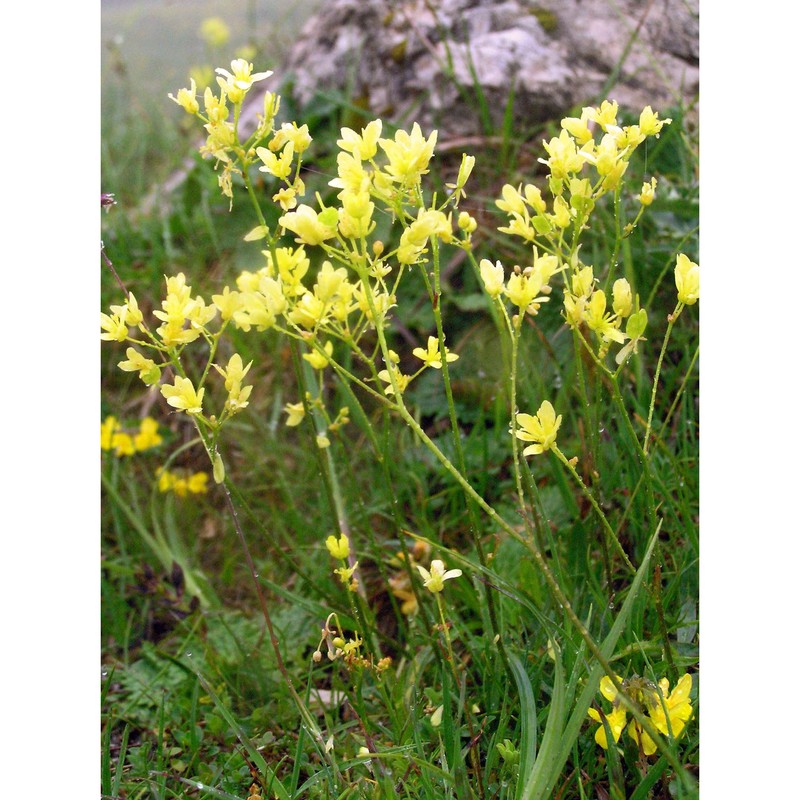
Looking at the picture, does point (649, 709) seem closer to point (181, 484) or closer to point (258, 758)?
point (258, 758)

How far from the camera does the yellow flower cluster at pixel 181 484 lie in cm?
153

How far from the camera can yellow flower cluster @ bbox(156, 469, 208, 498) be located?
5.02 feet

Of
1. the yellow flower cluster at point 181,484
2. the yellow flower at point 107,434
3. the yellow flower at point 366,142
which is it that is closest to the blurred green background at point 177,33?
the yellow flower at point 107,434

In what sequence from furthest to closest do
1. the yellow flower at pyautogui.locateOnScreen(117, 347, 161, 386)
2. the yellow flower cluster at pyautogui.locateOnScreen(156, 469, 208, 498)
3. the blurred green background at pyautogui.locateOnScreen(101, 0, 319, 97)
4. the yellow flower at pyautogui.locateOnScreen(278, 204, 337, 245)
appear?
the blurred green background at pyautogui.locateOnScreen(101, 0, 319, 97)
the yellow flower cluster at pyautogui.locateOnScreen(156, 469, 208, 498)
the yellow flower at pyautogui.locateOnScreen(117, 347, 161, 386)
the yellow flower at pyautogui.locateOnScreen(278, 204, 337, 245)

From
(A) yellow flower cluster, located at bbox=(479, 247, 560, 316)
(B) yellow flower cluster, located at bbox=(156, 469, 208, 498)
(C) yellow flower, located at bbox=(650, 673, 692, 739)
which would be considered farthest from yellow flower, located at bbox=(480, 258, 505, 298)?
(B) yellow flower cluster, located at bbox=(156, 469, 208, 498)

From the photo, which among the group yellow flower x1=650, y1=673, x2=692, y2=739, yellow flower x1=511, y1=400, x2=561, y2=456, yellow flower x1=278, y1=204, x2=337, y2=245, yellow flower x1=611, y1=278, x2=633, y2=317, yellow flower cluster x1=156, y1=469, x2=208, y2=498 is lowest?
yellow flower cluster x1=156, y1=469, x2=208, y2=498

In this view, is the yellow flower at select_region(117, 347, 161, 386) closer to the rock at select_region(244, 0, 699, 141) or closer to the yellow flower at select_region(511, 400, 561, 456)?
the yellow flower at select_region(511, 400, 561, 456)

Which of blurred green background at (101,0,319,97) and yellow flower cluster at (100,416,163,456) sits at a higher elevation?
Answer: blurred green background at (101,0,319,97)

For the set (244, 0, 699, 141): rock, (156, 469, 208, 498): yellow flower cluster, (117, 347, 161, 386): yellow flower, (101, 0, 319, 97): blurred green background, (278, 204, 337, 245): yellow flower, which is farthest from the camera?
(101, 0, 319, 97): blurred green background

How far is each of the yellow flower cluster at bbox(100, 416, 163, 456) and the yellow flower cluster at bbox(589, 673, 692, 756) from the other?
1.09 m

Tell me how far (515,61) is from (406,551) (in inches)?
48.1

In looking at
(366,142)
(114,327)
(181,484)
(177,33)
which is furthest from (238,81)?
(177,33)

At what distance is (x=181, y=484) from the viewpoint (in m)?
1.54

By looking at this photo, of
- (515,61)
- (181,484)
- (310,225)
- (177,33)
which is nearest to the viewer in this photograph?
(310,225)
